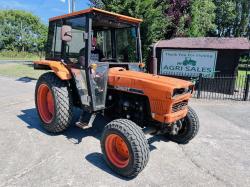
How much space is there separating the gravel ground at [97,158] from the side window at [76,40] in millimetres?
1666

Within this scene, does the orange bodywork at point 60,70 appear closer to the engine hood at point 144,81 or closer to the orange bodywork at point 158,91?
the engine hood at point 144,81

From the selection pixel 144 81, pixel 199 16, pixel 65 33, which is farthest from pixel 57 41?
pixel 199 16

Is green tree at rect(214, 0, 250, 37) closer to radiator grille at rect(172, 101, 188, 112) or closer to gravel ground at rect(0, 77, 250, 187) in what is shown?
gravel ground at rect(0, 77, 250, 187)

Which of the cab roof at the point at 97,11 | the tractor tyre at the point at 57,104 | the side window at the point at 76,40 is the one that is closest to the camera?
the cab roof at the point at 97,11

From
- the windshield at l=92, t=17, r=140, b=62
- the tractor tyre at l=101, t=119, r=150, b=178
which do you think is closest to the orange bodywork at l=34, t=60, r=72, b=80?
the windshield at l=92, t=17, r=140, b=62

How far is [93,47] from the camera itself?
4707 mm

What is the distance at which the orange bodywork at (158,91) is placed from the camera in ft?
12.5

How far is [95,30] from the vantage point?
5.08 meters

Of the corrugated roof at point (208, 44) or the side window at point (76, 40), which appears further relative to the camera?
the corrugated roof at point (208, 44)

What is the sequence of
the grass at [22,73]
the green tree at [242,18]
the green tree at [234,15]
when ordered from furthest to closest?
the green tree at [242,18] → the green tree at [234,15] → the grass at [22,73]

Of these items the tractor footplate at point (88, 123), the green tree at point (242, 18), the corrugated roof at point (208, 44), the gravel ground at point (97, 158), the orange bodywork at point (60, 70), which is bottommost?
the gravel ground at point (97, 158)

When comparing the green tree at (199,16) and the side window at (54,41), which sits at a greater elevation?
the green tree at (199,16)

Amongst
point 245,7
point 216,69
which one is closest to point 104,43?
point 216,69

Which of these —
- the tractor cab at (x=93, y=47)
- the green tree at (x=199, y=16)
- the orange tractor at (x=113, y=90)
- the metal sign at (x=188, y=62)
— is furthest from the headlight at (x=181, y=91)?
the green tree at (x=199, y=16)
